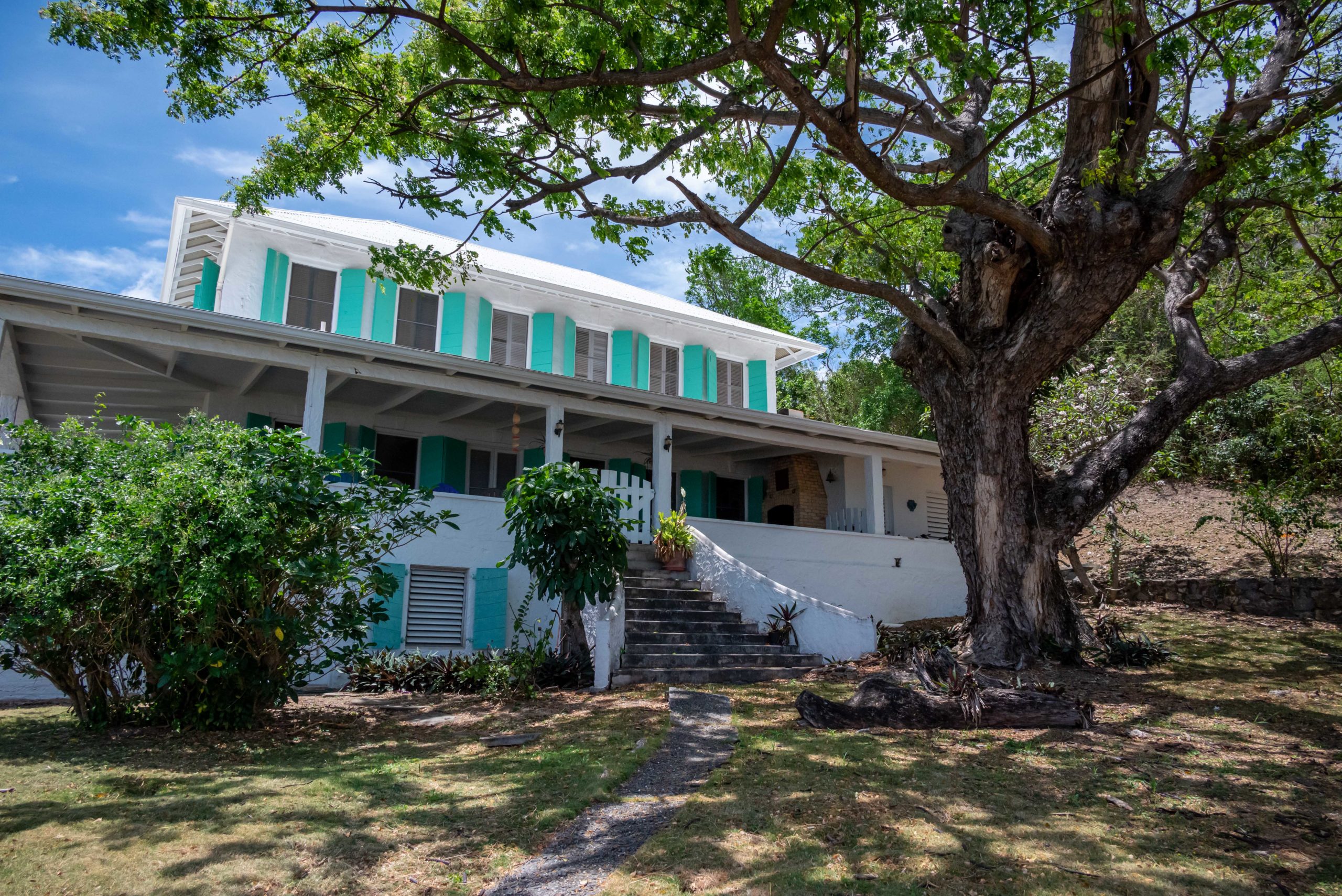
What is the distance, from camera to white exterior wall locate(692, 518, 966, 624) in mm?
14148

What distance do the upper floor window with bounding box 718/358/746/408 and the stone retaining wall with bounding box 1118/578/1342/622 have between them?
9.08 meters

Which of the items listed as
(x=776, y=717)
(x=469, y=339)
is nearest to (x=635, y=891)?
(x=776, y=717)

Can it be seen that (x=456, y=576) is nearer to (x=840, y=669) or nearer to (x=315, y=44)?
(x=840, y=669)

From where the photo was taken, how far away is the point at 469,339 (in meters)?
16.2

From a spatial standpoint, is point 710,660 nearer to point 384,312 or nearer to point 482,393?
point 482,393

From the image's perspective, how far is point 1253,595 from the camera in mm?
13352

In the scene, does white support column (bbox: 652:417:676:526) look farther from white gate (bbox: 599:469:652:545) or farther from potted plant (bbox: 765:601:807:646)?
potted plant (bbox: 765:601:807:646)

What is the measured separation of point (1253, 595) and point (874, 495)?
6310mm

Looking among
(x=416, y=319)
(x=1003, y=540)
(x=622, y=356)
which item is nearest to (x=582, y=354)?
(x=622, y=356)

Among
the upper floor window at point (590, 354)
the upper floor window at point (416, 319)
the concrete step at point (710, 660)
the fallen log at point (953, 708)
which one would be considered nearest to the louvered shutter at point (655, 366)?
the upper floor window at point (590, 354)

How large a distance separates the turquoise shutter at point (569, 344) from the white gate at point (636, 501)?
406cm

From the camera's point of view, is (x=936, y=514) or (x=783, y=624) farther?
(x=936, y=514)

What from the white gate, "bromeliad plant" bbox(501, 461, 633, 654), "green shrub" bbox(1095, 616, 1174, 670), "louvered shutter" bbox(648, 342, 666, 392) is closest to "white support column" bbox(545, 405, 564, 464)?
the white gate

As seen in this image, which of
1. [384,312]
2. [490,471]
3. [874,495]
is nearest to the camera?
[384,312]
